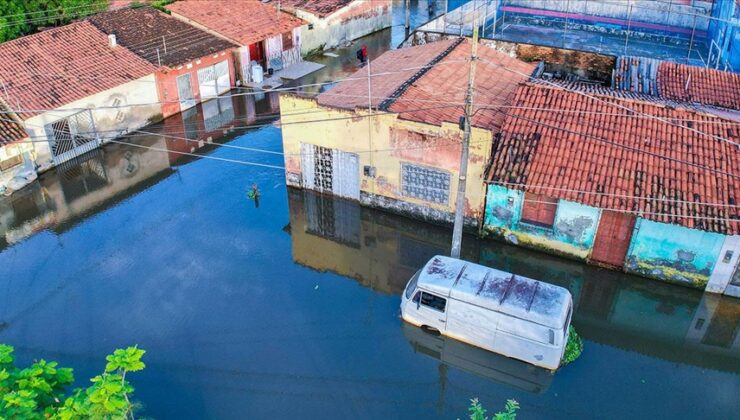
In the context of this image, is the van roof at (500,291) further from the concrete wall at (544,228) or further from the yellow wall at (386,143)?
the yellow wall at (386,143)

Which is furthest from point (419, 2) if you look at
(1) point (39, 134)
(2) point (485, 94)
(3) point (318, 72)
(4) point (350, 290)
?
(4) point (350, 290)

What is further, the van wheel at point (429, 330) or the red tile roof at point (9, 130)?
the red tile roof at point (9, 130)

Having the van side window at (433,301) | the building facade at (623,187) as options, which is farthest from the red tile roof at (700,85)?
the van side window at (433,301)

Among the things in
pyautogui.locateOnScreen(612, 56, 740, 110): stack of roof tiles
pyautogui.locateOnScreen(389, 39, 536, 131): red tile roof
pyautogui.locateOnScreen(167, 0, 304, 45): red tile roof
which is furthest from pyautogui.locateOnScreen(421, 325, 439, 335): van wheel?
pyautogui.locateOnScreen(167, 0, 304, 45): red tile roof

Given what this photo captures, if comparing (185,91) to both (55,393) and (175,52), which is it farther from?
(55,393)

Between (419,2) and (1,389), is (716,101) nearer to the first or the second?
(1,389)

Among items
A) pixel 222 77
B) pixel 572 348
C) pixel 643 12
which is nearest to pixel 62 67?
pixel 222 77
